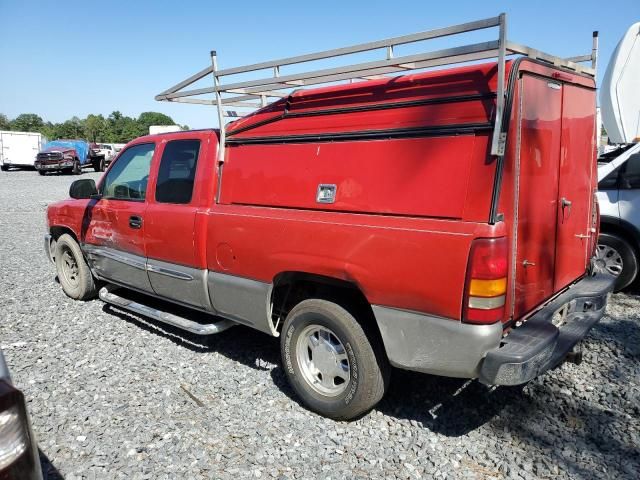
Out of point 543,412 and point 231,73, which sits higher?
point 231,73

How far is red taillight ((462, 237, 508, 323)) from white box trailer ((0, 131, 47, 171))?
32.4 m

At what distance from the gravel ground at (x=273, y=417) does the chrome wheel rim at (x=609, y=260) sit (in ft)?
4.02

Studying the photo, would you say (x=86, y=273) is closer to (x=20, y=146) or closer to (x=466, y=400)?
(x=466, y=400)

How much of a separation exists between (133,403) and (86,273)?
102 inches

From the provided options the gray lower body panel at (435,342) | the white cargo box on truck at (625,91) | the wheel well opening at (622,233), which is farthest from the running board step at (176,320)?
the white cargo box on truck at (625,91)

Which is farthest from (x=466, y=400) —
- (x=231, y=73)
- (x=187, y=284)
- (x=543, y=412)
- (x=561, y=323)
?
(x=231, y=73)

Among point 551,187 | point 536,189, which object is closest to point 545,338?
point 536,189

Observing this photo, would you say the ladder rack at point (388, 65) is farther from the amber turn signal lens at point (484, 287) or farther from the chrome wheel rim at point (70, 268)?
the chrome wheel rim at point (70, 268)

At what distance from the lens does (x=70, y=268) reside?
237 inches

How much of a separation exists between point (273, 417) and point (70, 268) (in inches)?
153

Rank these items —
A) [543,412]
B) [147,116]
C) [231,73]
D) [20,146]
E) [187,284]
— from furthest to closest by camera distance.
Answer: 1. [147,116]
2. [20,146]
3. [187,284]
4. [231,73]
5. [543,412]

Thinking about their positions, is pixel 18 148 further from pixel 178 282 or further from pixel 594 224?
pixel 594 224

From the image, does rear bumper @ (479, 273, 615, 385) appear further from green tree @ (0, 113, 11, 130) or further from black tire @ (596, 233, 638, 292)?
green tree @ (0, 113, 11, 130)

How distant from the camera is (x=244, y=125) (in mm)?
3805
